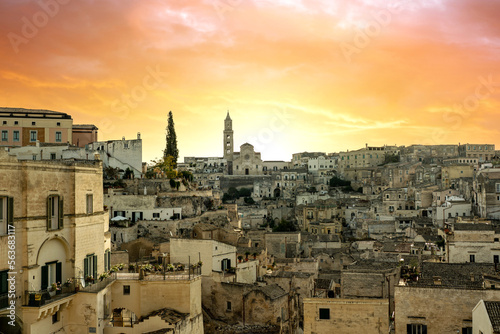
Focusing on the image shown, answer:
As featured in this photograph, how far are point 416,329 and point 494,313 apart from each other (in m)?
4.07

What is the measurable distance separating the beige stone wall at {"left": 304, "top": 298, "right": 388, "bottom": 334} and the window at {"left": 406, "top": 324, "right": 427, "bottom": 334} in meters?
1.33

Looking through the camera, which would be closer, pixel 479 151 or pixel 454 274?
pixel 454 274

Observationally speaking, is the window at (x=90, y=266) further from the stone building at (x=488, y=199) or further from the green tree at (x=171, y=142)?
the green tree at (x=171, y=142)

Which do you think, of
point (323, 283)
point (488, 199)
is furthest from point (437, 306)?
point (488, 199)

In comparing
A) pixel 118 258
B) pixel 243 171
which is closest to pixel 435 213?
pixel 118 258

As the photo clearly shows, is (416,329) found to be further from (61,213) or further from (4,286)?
(4,286)

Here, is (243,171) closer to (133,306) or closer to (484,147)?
(484,147)

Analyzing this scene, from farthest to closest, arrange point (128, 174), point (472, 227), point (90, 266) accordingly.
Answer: point (128, 174) → point (472, 227) → point (90, 266)

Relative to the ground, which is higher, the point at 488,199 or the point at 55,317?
the point at 488,199

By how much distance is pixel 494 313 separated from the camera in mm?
16312

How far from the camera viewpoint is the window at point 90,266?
20.8 metres

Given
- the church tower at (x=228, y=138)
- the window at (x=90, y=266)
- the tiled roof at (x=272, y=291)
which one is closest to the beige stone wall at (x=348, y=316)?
the tiled roof at (x=272, y=291)

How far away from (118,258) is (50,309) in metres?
13.6

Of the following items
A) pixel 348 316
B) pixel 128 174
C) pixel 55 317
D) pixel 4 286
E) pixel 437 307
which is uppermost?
pixel 128 174
